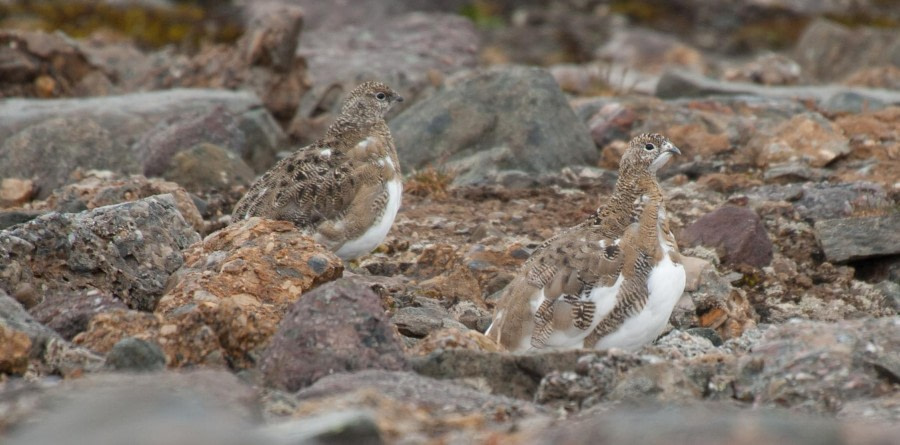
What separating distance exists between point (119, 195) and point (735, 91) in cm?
994

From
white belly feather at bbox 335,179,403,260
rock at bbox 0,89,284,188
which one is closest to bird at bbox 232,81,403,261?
white belly feather at bbox 335,179,403,260

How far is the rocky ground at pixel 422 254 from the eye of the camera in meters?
5.94

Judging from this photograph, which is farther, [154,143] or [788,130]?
[154,143]

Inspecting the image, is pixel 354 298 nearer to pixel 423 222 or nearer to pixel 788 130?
pixel 423 222

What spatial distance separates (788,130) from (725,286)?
500 cm

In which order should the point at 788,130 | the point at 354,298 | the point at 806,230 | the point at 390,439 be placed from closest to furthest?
1. the point at 390,439
2. the point at 354,298
3. the point at 806,230
4. the point at 788,130

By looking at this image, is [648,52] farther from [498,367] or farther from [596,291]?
[498,367]

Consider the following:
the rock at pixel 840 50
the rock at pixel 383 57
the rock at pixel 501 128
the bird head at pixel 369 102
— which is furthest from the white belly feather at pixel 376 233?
the rock at pixel 840 50

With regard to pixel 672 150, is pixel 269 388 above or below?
below

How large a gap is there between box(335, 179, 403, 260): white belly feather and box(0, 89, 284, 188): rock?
5.48 m

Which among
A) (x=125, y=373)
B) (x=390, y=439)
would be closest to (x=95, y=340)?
(x=125, y=373)

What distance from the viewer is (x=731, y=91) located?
61.3ft

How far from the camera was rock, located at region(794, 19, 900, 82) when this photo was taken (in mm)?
25781

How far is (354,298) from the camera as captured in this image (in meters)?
7.15
